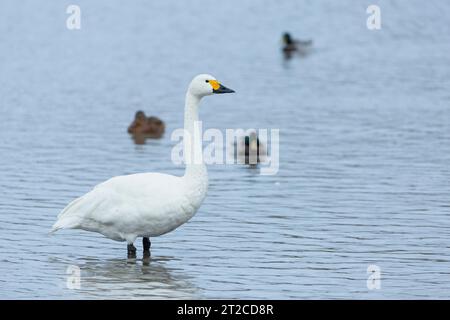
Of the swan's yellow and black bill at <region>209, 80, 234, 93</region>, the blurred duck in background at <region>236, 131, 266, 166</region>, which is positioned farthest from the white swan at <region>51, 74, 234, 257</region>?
the blurred duck in background at <region>236, 131, 266, 166</region>

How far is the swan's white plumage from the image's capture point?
493 inches

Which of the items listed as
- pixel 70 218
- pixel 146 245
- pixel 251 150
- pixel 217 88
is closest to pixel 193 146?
pixel 217 88

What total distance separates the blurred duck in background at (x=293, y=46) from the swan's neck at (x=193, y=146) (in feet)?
90.0

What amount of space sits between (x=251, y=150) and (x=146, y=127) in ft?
10.2

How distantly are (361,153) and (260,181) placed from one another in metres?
2.84

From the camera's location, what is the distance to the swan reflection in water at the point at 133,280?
38.3 feet

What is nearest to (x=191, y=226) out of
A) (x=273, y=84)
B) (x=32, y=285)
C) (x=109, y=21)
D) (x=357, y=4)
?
(x=32, y=285)

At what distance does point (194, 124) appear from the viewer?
1310cm

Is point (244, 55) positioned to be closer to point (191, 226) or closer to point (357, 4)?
point (357, 4)

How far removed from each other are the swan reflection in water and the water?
0.02 metres

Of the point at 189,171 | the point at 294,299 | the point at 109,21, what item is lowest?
the point at 294,299

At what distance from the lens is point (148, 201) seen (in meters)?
12.5

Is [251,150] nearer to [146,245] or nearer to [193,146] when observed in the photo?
[146,245]

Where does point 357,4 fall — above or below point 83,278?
above
